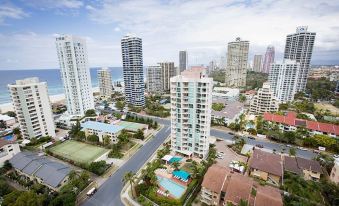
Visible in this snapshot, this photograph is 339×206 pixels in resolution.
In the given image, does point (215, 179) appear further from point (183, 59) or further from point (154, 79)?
point (183, 59)

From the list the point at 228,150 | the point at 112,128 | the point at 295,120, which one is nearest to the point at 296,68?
the point at 295,120

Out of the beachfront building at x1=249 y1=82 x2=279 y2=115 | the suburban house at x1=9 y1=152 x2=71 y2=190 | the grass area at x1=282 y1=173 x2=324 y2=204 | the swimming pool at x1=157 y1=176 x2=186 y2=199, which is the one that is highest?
the beachfront building at x1=249 y1=82 x2=279 y2=115

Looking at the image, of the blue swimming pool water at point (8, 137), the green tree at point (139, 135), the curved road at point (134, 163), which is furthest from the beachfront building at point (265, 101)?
the blue swimming pool water at point (8, 137)

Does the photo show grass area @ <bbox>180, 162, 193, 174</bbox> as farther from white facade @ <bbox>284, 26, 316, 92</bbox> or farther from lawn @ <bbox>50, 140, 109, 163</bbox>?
white facade @ <bbox>284, 26, 316, 92</bbox>

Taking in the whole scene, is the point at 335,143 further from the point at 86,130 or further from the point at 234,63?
the point at 234,63

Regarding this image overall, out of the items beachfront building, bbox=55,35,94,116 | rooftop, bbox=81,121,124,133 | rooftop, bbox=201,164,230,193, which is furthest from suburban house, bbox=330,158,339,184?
beachfront building, bbox=55,35,94,116

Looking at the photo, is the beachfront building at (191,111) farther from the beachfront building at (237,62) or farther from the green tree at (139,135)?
the beachfront building at (237,62)
